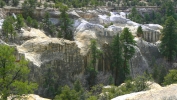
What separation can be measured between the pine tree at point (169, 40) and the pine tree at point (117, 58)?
14036 millimetres

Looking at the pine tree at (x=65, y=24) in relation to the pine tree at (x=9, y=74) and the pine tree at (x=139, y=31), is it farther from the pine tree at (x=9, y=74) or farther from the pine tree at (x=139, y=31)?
the pine tree at (x=9, y=74)

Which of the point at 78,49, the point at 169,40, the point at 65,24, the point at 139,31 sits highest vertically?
the point at 65,24

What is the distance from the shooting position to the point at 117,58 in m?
58.8

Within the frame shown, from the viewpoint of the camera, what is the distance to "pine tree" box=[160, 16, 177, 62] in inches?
2665

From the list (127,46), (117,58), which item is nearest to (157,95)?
(117,58)

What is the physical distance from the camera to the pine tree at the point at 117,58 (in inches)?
2290

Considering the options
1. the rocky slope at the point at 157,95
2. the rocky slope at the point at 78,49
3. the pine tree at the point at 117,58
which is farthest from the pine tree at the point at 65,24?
the rocky slope at the point at 157,95

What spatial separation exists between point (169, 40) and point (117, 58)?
51.3 feet

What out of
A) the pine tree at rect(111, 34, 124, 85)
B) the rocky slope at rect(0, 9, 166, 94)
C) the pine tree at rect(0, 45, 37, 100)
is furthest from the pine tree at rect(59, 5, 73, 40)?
the pine tree at rect(0, 45, 37, 100)

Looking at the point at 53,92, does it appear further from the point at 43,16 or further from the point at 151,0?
the point at 151,0

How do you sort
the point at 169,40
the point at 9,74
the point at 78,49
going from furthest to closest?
the point at 169,40 → the point at 78,49 → the point at 9,74

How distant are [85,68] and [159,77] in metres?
13.7

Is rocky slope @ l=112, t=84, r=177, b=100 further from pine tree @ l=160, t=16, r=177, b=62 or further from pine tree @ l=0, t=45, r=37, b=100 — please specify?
Answer: pine tree @ l=160, t=16, r=177, b=62

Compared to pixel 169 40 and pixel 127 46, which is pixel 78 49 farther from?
pixel 169 40
